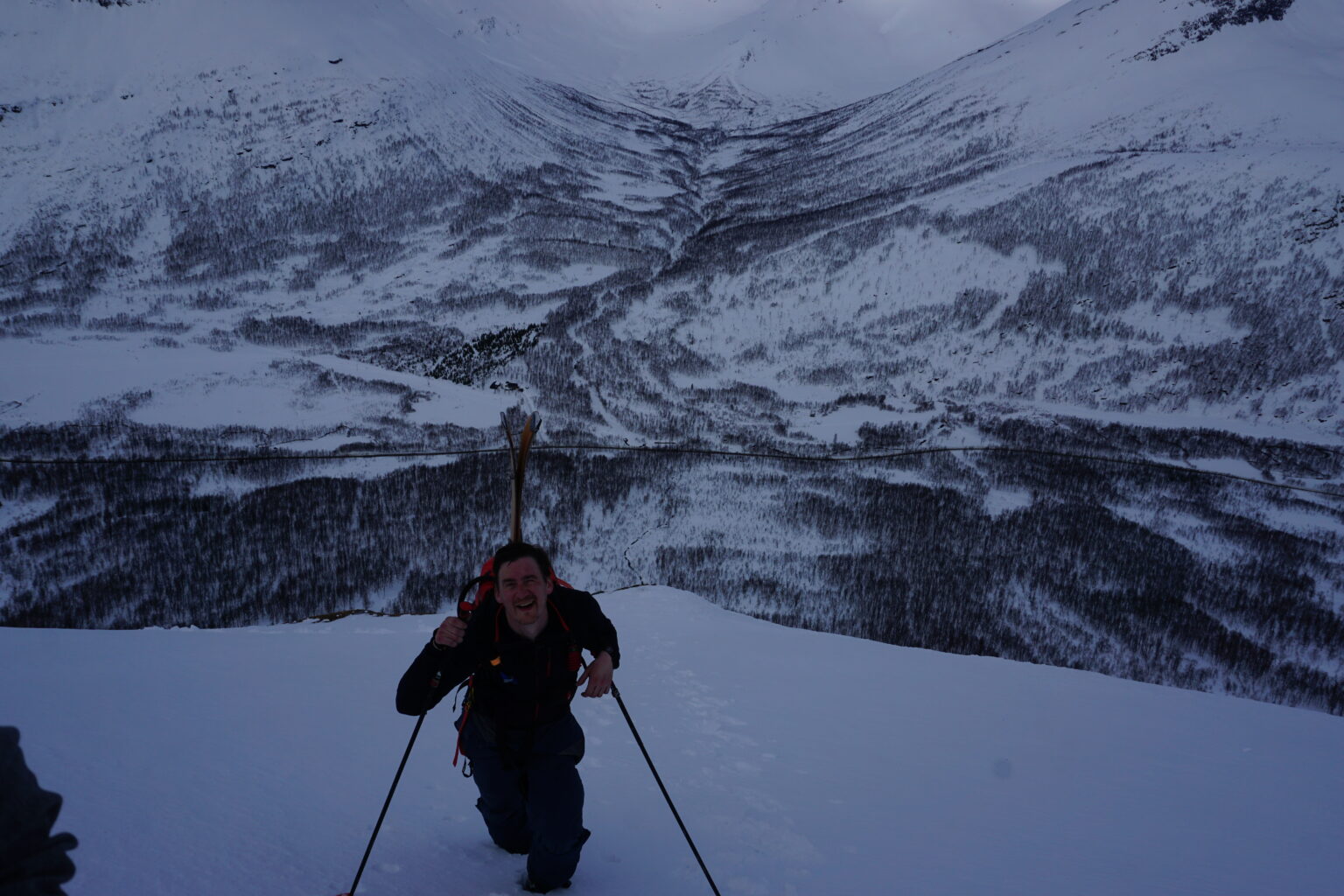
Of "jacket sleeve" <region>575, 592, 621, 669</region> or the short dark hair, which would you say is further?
"jacket sleeve" <region>575, 592, 621, 669</region>

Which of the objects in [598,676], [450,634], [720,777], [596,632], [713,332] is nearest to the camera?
[450,634]

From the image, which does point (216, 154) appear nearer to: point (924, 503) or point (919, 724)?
point (924, 503)

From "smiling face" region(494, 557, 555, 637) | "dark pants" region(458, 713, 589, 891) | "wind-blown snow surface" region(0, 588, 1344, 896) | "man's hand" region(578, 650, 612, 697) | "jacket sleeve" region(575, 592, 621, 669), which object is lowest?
"wind-blown snow surface" region(0, 588, 1344, 896)

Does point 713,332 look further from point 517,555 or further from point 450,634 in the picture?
point 450,634

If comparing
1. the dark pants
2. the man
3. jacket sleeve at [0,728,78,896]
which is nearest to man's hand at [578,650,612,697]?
the man

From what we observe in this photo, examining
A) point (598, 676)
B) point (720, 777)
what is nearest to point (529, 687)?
point (598, 676)

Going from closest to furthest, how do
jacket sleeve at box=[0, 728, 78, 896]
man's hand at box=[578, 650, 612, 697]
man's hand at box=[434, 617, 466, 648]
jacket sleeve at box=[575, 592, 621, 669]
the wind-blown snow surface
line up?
jacket sleeve at box=[0, 728, 78, 896], man's hand at box=[434, 617, 466, 648], man's hand at box=[578, 650, 612, 697], jacket sleeve at box=[575, 592, 621, 669], the wind-blown snow surface

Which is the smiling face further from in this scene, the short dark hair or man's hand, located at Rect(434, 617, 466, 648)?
man's hand, located at Rect(434, 617, 466, 648)
